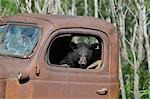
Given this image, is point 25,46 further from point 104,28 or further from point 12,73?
point 104,28

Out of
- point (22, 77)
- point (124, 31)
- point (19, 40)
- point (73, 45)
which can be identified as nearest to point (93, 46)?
point (73, 45)

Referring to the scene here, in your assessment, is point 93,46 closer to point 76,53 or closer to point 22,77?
point 76,53

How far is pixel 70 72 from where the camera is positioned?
17.2ft

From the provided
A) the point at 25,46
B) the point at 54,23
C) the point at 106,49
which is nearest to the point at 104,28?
the point at 106,49

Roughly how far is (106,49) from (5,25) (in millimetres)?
1260

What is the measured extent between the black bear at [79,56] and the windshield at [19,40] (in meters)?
0.49

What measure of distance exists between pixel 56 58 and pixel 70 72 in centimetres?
32

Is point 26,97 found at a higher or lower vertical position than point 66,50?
lower

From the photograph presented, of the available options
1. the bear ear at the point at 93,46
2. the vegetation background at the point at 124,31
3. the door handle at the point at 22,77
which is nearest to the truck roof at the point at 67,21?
the bear ear at the point at 93,46

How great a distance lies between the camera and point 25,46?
5.23 meters

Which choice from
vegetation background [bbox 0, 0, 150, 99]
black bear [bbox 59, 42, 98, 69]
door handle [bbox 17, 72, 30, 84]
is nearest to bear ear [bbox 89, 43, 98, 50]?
black bear [bbox 59, 42, 98, 69]

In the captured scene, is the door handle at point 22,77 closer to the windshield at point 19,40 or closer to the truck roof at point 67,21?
the windshield at point 19,40

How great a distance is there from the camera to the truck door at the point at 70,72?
16.7 ft

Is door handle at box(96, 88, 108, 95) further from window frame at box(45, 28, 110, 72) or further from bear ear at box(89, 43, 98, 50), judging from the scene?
bear ear at box(89, 43, 98, 50)
